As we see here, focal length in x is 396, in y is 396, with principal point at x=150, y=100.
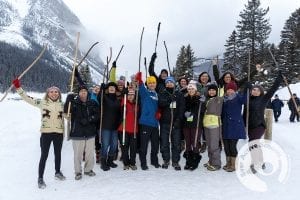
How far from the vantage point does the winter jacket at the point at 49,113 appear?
330 inches

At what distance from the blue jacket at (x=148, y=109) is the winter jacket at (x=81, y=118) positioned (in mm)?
1121

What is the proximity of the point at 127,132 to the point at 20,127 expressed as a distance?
22.3 feet

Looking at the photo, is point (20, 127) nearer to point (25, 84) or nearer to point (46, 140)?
point (46, 140)

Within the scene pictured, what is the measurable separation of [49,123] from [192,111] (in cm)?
321

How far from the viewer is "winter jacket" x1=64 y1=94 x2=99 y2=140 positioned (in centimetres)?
859

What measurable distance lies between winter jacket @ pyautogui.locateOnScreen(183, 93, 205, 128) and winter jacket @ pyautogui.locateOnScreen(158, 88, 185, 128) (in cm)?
14

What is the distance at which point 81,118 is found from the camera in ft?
28.3

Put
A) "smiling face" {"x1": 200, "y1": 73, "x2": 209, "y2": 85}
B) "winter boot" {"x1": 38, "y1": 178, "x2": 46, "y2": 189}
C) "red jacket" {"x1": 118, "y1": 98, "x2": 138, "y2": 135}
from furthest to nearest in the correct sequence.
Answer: "smiling face" {"x1": 200, "y1": 73, "x2": 209, "y2": 85} < "red jacket" {"x1": 118, "y1": 98, "x2": 138, "y2": 135} < "winter boot" {"x1": 38, "y1": 178, "x2": 46, "y2": 189}

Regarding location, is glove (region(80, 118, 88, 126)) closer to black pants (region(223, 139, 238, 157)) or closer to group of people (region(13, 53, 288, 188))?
group of people (region(13, 53, 288, 188))

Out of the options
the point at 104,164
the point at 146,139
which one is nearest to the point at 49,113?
the point at 104,164

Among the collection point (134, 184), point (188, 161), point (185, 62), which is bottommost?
point (134, 184)

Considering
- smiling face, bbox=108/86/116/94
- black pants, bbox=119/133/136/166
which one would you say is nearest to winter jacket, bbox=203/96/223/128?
black pants, bbox=119/133/136/166

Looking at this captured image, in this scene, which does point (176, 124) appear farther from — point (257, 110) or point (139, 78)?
point (257, 110)

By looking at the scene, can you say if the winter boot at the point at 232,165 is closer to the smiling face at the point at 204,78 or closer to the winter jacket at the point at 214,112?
the winter jacket at the point at 214,112
